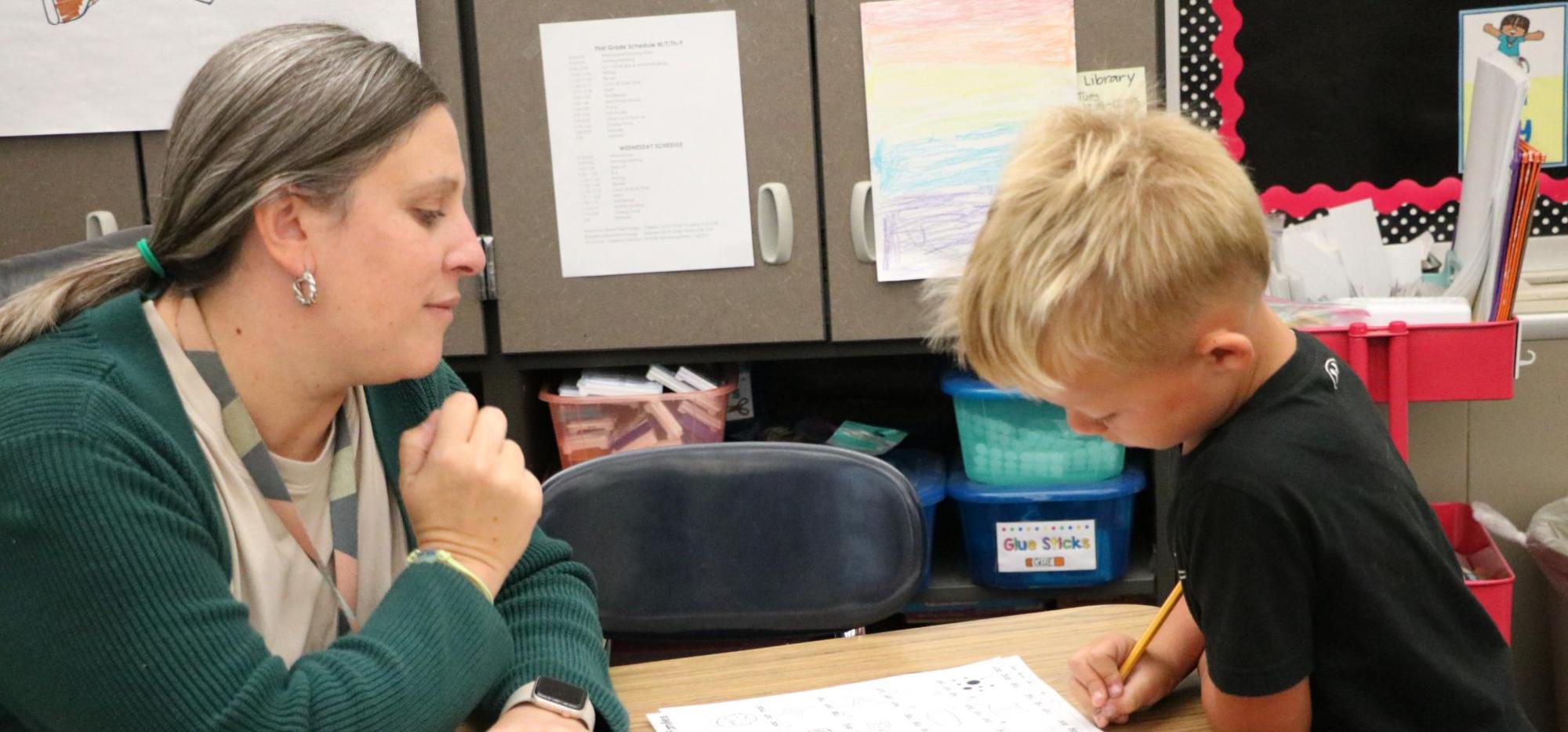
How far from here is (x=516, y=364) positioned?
2.12m

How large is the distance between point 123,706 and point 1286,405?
82 cm

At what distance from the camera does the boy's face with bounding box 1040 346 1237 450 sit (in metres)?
0.92

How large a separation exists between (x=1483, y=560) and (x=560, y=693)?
1.55m

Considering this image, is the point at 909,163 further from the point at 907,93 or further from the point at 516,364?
the point at 516,364

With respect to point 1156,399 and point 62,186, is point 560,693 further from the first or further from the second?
point 62,186

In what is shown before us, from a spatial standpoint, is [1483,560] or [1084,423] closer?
[1084,423]

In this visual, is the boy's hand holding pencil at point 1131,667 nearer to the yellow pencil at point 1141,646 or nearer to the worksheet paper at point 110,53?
the yellow pencil at point 1141,646

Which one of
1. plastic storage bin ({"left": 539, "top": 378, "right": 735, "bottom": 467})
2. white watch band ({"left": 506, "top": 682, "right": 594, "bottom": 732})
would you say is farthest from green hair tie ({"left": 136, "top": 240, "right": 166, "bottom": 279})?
plastic storage bin ({"left": 539, "top": 378, "right": 735, "bottom": 467})

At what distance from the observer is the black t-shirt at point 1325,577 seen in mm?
884

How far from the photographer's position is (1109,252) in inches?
34.6

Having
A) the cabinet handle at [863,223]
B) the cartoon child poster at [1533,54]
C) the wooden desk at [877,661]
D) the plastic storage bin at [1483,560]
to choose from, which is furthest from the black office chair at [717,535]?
the cartoon child poster at [1533,54]

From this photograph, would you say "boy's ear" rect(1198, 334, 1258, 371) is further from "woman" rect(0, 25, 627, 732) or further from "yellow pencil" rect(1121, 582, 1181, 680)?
"woman" rect(0, 25, 627, 732)

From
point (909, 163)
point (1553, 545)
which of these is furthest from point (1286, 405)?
point (1553, 545)

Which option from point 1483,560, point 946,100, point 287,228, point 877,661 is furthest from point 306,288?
point 1483,560
